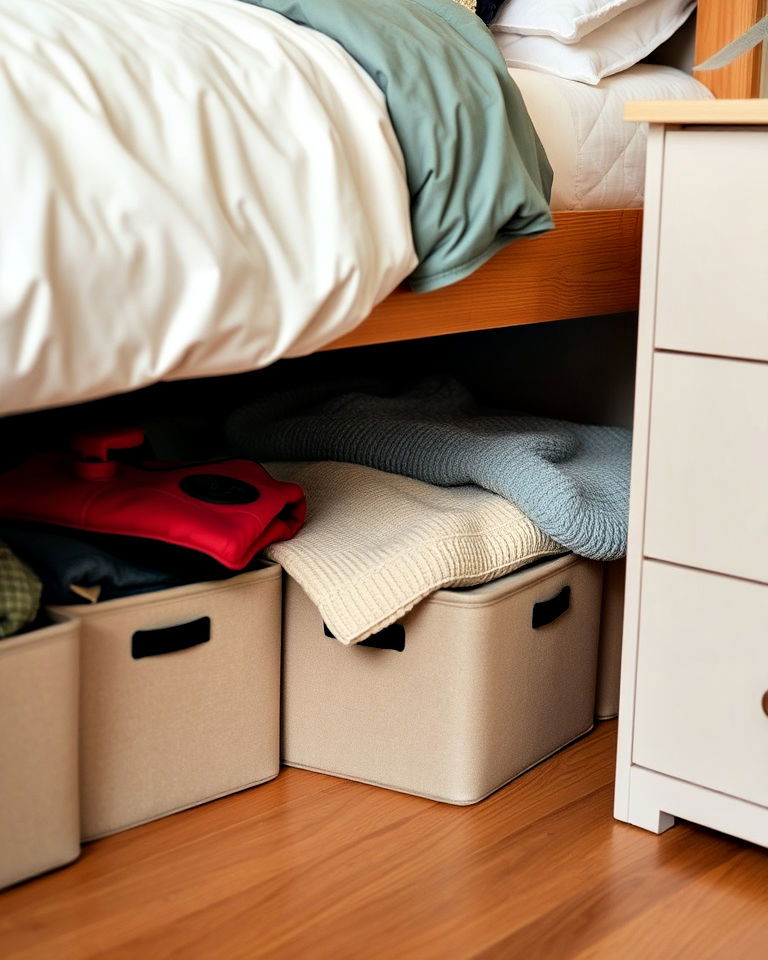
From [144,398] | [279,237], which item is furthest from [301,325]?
[144,398]

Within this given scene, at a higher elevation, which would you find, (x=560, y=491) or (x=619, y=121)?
(x=619, y=121)

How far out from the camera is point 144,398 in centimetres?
174

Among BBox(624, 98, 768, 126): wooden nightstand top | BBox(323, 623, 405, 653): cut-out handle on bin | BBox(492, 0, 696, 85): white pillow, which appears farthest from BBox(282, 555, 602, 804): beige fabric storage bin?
BBox(492, 0, 696, 85): white pillow

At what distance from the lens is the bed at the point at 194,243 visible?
84 cm

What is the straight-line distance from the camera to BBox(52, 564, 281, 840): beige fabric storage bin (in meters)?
1.14

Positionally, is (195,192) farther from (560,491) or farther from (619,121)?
(619,121)

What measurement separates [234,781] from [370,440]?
1.38ft

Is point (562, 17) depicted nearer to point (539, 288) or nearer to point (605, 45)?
point (605, 45)

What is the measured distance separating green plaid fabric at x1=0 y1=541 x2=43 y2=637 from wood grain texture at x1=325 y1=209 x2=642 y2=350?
0.33 meters

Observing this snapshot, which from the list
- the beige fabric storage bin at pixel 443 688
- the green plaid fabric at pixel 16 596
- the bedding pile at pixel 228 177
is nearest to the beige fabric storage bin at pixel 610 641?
the beige fabric storage bin at pixel 443 688

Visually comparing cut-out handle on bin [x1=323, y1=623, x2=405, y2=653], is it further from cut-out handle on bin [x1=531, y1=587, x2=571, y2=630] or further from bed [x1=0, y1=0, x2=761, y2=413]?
bed [x1=0, y1=0, x2=761, y2=413]

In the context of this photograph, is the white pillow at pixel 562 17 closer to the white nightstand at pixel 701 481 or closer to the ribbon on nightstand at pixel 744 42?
the ribbon on nightstand at pixel 744 42

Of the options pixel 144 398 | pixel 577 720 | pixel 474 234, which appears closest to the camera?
pixel 474 234

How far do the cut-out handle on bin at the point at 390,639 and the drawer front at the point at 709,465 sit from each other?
26 cm
